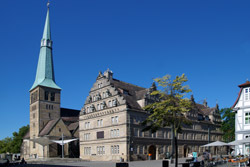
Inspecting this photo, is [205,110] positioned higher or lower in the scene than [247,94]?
lower

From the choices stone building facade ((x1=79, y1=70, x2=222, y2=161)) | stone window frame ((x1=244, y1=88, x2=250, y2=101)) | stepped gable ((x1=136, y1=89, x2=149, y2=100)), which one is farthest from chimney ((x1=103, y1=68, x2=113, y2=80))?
stone window frame ((x1=244, y1=88, x2=250, y2=101))

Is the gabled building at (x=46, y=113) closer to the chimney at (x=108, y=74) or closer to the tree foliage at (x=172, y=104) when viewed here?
the chimney at (x=108, y=74)

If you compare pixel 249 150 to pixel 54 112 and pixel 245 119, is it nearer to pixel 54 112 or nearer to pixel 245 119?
pixel 245 119

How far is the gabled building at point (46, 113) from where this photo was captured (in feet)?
231

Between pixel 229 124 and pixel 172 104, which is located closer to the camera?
pixel 172 104

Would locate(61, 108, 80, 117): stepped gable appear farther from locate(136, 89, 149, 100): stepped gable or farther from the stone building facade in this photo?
locate(136, 89, 149, 100): stepped gable

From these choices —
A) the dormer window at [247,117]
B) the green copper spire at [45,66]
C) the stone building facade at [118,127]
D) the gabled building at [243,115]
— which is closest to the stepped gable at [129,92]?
the stone building facade at [118,127]

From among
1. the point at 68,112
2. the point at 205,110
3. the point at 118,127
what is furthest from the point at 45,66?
the point at 205,110

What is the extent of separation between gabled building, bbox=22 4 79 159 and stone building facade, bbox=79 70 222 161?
489 inches

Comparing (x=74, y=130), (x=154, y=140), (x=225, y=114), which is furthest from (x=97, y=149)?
(x=225, y=114)

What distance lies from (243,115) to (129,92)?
21976 mm

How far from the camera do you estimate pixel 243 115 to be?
1500 inches

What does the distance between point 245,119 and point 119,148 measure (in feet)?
68.9

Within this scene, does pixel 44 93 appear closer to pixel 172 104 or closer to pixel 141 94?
pixel 141 94
